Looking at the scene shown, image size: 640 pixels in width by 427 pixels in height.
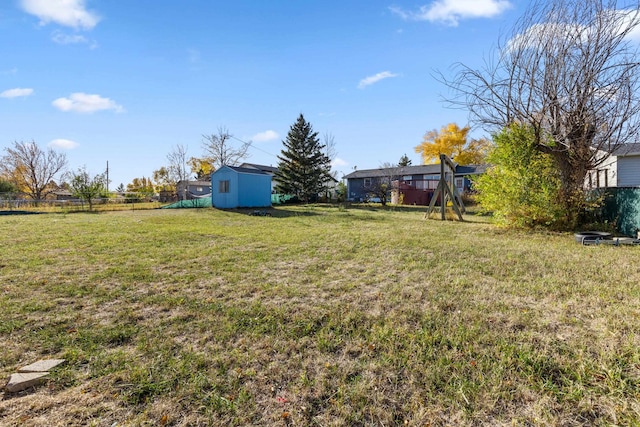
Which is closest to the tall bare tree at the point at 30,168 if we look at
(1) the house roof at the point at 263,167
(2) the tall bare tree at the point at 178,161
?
(2) the tall bare tree at the point at 178,161

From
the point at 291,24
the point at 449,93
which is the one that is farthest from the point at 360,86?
the point at 449,93

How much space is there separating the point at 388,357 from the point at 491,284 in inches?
86.0

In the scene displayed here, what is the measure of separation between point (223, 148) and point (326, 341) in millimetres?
30599

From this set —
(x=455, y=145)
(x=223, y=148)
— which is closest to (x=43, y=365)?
(x=223, y=148)

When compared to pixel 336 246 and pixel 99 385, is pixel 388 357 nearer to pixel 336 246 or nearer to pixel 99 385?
pixel 99 385

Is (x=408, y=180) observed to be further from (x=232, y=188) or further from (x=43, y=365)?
(x=43, y=365)

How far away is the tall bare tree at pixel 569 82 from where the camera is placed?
6.37 meters

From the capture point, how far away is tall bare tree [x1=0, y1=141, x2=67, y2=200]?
2562cm

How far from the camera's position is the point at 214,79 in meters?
11.7

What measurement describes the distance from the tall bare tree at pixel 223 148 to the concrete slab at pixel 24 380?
1189 inches

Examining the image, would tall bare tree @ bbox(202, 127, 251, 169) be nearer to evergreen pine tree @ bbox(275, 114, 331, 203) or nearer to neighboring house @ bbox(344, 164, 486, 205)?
evergreen pine tree @ bbox(275, 114, 331, 203)

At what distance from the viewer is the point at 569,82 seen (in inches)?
269

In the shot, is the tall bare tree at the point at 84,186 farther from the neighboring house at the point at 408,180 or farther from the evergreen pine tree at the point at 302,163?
the neighboring house at the point at 408,180

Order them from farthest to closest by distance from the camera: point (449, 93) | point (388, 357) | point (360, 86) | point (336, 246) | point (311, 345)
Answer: point (360, 86) < point (449, 93) < point (336, 246) < point (311, 345) < point (388, 357)
